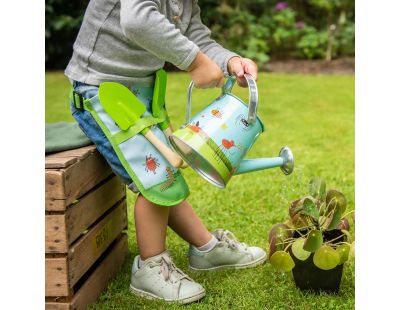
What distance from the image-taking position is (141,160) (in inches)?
63.3

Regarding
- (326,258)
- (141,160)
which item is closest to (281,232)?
(326,258)

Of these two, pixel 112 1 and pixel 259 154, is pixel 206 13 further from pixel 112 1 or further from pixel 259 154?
pixel 112 1

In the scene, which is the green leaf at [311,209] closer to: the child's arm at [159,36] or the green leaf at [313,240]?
the green leaf at [313,240]

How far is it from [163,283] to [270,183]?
1.12 metres

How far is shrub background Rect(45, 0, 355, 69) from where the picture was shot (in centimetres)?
572

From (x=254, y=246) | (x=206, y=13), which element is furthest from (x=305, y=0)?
(x=254, y=246)

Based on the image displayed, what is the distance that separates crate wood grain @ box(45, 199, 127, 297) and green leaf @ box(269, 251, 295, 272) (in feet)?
1.45

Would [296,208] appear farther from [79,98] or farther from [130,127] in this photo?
[79,98]

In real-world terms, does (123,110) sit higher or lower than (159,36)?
lower

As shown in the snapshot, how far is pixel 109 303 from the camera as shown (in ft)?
5.41

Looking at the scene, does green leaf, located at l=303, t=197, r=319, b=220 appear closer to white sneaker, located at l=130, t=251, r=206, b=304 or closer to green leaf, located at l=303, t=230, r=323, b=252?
green leaf, located at l=303, t=230, r=323, b=252

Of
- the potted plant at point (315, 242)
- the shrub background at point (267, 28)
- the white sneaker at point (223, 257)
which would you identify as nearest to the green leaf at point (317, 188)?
the potted plant at point (315, 242)

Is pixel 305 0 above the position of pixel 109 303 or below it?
below
